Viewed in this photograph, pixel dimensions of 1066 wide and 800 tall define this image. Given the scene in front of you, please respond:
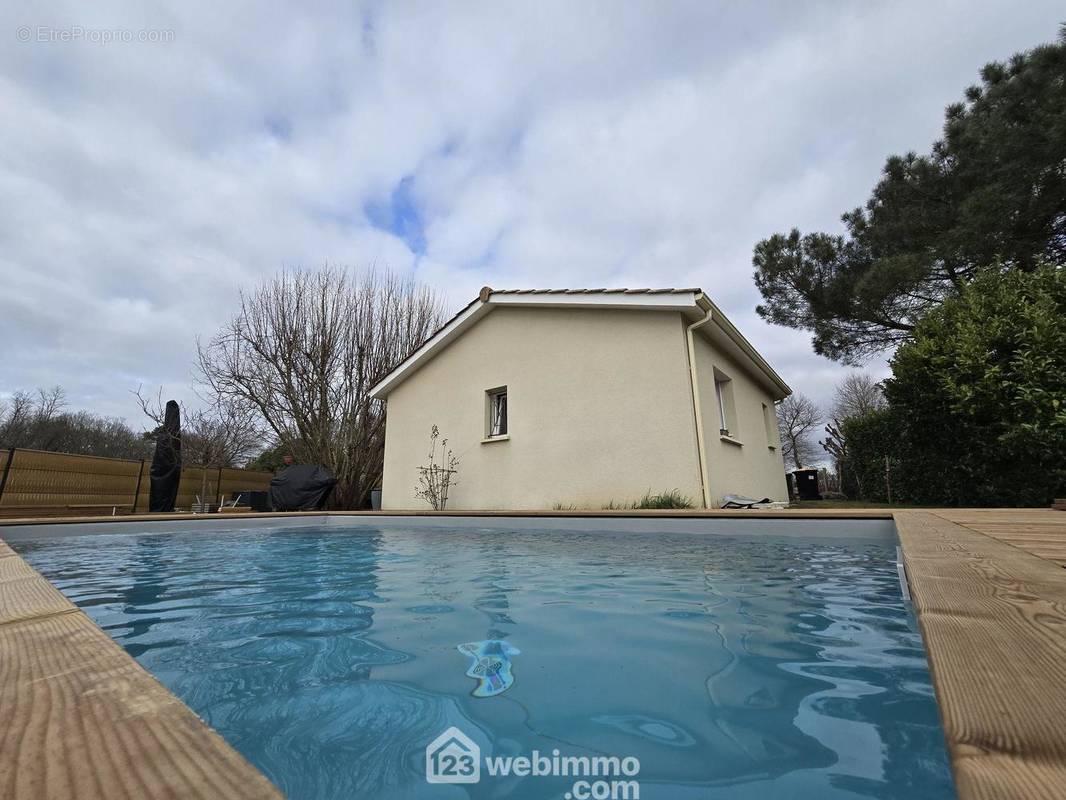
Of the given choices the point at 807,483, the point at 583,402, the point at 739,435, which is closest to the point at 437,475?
the point at 583,402

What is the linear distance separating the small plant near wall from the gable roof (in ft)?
5.67

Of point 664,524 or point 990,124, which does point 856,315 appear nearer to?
point 990,124

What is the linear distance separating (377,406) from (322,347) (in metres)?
2.04

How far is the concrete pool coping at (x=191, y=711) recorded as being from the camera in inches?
16.0

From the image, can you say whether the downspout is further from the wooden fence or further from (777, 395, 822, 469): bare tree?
(777, 395, 822, 469): bare tree

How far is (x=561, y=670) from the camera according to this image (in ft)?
4.89

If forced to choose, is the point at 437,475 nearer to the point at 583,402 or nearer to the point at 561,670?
the point at 583,402

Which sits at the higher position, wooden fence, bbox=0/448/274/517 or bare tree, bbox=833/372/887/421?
bare tree, bbox=833/372/887/421

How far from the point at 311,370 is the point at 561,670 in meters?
12.3

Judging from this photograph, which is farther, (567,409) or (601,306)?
(567,409)

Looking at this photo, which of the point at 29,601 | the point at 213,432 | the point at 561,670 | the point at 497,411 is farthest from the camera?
the point at 213,432

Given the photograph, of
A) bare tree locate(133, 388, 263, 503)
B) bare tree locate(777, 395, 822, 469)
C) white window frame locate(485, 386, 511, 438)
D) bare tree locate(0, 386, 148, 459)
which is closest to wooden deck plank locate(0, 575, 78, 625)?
white window frame locate(485, 386, 511, 438)

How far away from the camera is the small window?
8859 millimetres

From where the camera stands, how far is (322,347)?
40.6 ft
